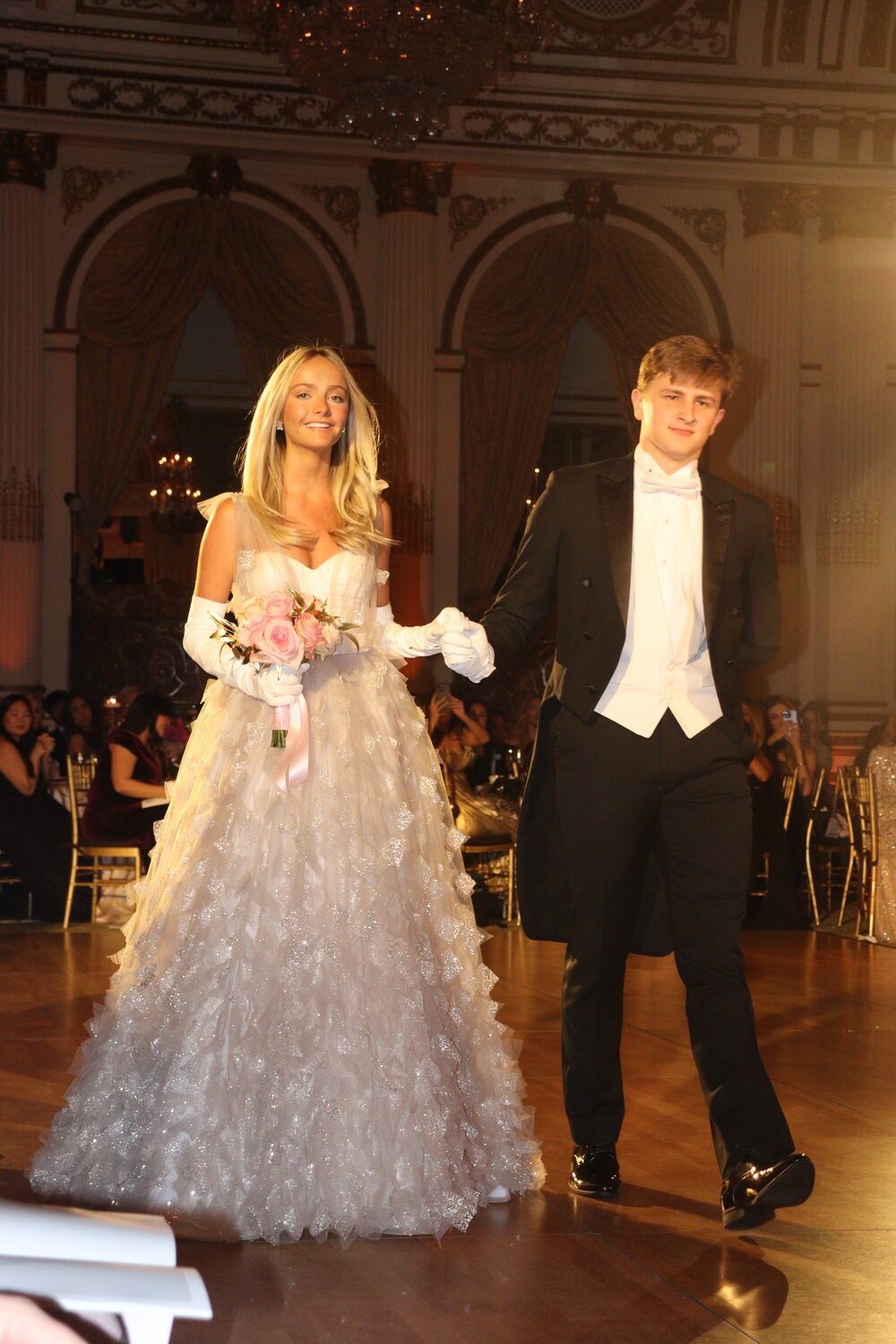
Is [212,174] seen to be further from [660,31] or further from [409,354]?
[660,31]

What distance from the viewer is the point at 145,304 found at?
11797 mm

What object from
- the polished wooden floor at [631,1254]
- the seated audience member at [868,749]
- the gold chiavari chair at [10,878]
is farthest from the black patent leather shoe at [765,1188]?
the gold chiavari chair at [10,878]

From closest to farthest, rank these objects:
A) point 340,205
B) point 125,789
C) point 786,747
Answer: point 125,789 < point 786,747 < point 340,205

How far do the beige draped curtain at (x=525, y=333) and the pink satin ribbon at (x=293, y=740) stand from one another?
9500 millimetres

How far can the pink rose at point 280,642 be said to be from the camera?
284 centimetres

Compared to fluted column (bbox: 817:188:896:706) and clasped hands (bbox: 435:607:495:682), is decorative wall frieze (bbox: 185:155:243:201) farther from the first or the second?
clasped hands (bbox: 435:607:495:682)

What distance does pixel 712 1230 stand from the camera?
283 cm

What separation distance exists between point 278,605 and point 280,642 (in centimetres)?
9

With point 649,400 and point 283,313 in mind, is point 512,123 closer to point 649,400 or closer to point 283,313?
point 283,313

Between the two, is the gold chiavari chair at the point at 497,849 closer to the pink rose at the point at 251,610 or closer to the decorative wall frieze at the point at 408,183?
the pink rose at the point at 251,610

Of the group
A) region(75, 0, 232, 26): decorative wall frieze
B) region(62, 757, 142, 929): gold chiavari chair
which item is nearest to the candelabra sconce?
region(75, 0, 232, 26): decorative wall frieze

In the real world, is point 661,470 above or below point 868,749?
above

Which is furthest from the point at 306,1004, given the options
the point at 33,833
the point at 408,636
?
the point at 33,833

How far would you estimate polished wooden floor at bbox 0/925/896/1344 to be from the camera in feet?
7.63
